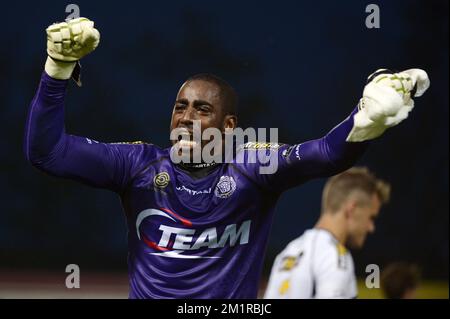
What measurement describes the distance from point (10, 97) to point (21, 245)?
105cm

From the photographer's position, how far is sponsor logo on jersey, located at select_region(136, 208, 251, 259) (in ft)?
11.4

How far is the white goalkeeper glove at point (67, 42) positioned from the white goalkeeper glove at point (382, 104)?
3.57ft

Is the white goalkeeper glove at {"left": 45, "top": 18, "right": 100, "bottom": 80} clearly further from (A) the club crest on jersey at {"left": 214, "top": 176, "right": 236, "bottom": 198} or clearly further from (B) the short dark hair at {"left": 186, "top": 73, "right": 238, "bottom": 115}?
(A) the club crest on jersey at {"left": 214, "top": 176, "right": 236, "bottom": 198}

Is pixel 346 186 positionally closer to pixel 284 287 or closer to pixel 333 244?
pixel 333 244

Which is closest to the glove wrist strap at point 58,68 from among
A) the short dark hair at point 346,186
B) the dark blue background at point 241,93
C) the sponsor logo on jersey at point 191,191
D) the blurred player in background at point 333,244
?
the sponsor logo on jersey at point 191,191

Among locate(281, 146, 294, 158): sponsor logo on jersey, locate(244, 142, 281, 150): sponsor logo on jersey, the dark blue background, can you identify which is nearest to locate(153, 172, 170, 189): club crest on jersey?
locate(244, 142, 281, 150): sponsor logo on jersey

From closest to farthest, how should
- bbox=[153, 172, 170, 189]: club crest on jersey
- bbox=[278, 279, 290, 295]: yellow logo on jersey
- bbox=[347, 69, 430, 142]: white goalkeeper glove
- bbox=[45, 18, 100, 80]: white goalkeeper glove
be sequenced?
bbox=[347, 69, 430, 142]: white goalkeeper glove, bbox=[45, 18, 100, 80]: white goalkeeper glove, bbox=[153, 172, 170, 189]: club crest on jersey, bbox=[278, 279, 290, 295]: yellow logo on jersey

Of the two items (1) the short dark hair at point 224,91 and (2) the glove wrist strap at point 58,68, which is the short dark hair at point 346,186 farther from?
(2) the glove wrist strap at point 58,68

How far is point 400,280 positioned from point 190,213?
284cm

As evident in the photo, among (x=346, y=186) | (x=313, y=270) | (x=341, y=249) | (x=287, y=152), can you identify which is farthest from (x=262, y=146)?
(x=346, y=186)

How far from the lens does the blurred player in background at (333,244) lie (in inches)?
199

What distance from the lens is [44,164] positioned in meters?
3.21

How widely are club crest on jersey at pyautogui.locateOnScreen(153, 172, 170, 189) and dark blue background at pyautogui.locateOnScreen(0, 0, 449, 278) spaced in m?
2.04

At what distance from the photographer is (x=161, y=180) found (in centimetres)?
355
